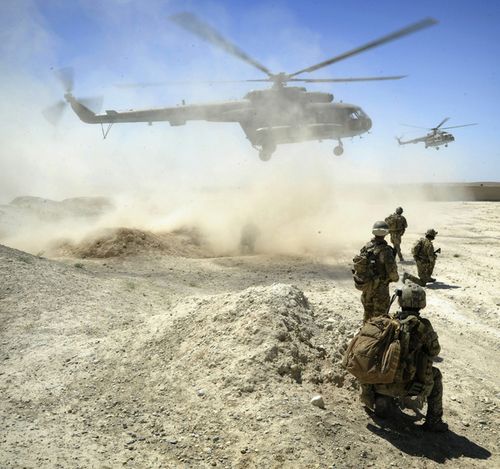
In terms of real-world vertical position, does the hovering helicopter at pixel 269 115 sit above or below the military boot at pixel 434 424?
above

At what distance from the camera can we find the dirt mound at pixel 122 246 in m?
13.6

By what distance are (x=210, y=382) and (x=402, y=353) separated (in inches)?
80.8

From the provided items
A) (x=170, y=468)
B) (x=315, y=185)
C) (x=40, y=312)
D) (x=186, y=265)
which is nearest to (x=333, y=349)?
(x=170, y=468)

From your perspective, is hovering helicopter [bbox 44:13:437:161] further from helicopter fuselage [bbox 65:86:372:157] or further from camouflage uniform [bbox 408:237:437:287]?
camouflage uniform [bbox 408:237:437:287]

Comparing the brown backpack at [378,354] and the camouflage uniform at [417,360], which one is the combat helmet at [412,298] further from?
the brown backpack at [378,354]

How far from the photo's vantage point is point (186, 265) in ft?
42.3

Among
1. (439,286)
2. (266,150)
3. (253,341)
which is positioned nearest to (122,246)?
(266,150)

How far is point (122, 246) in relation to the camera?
44.9 feet

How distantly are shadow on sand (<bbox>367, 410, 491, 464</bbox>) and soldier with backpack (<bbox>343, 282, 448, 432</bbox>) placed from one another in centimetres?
39

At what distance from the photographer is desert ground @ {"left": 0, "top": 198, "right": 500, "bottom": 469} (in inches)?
162

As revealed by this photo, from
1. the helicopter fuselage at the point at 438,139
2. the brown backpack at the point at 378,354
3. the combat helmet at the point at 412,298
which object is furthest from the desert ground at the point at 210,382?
the helicopter fuselage at the point at 438,139

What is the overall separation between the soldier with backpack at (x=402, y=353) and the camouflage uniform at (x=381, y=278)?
1.55 meters

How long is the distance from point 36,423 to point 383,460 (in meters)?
3.42

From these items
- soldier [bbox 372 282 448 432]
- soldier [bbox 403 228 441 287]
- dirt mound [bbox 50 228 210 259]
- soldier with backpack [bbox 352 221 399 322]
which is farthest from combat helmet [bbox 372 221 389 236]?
dirt mound [bbox 50 228 210 259]
